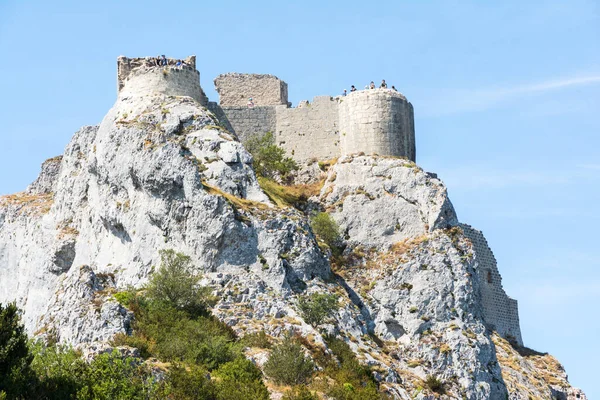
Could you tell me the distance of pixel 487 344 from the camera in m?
71.0

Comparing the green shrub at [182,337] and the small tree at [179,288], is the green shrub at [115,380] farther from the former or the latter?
the small tree at [179,288]

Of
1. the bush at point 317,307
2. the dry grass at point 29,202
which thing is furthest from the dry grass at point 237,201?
the dry grass at point 29,202

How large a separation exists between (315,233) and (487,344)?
35.0 feet

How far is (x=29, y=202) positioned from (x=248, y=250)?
19.5 meters

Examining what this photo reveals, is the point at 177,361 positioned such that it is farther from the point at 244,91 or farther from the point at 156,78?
the point at 244,91

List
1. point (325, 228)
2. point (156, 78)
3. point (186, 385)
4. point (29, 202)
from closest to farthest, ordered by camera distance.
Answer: point (186, 385), point (325, 228), point (156, 78), point (29, 202)

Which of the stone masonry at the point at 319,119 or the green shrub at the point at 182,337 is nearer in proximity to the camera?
the green shrub at the point at 182,337

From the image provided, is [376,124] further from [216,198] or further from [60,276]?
[60,276]

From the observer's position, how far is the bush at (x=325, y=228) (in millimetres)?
75125

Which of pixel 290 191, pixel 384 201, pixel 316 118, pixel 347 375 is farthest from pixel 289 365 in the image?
pixel 316 118

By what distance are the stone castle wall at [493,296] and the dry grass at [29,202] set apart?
23.2m

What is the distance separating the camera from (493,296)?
8212 centimetres

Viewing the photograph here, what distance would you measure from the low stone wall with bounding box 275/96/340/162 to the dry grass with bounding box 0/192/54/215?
531 inches

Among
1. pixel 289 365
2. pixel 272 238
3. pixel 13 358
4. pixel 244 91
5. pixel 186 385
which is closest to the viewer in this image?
pixel 13 358
